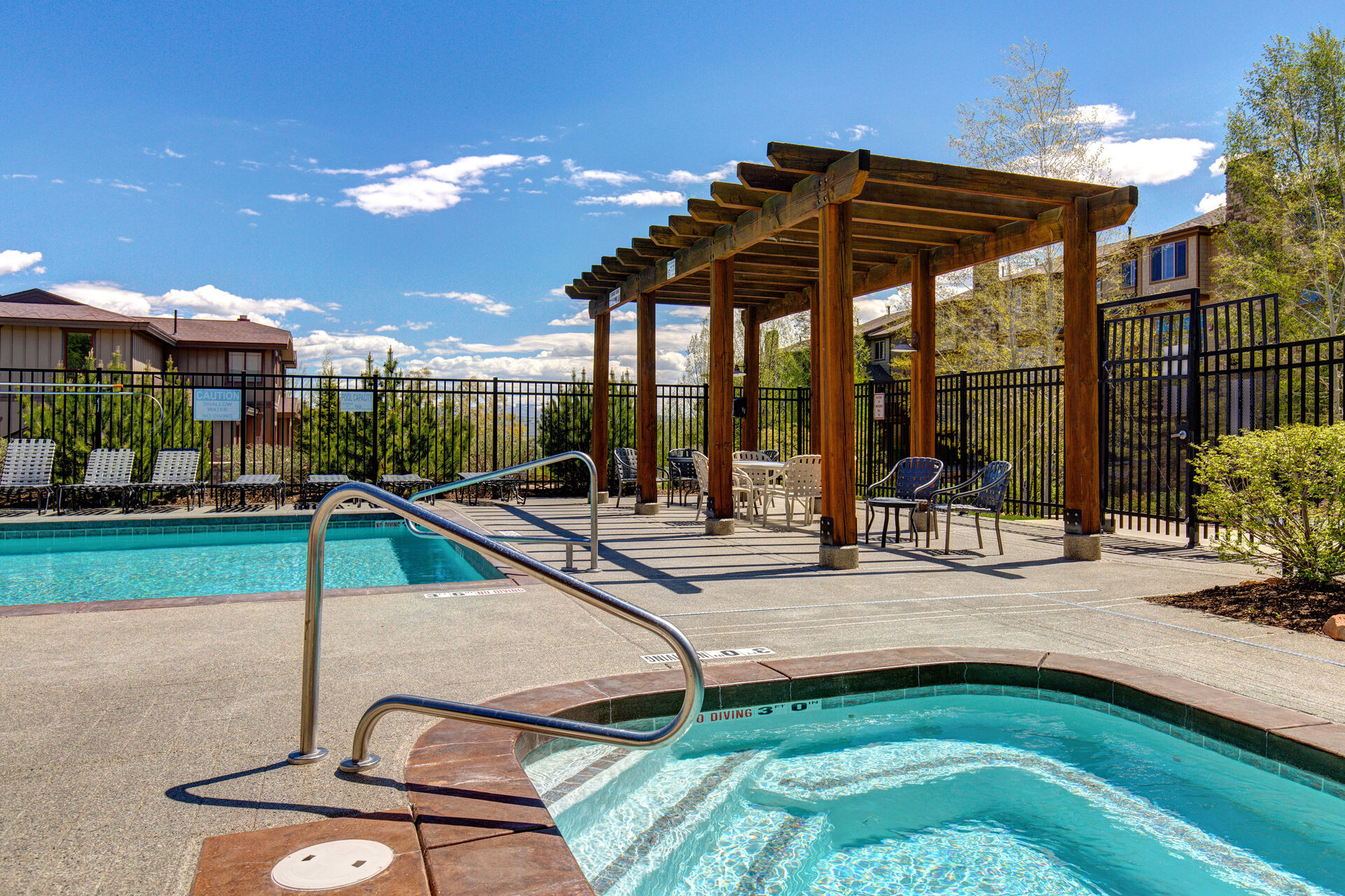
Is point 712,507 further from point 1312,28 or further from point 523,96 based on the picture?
point 1312,28

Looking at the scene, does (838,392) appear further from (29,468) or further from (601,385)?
(29,468)

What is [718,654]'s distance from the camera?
12.8 ft

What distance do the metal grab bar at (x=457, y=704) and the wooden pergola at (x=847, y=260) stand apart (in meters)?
4.74

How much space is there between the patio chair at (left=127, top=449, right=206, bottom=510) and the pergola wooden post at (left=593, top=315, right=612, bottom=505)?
19.5 ft

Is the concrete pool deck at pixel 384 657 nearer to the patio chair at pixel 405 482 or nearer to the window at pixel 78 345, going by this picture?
the patio chair at pixel 405 482

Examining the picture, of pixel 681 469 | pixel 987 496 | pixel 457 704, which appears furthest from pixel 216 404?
pixel 457 704

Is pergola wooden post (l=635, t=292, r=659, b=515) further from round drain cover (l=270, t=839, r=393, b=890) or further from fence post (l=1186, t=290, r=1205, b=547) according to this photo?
round drain cover (l=270, t=839, r=393, b=890)

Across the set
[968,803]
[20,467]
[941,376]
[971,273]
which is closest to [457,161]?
[20,467]

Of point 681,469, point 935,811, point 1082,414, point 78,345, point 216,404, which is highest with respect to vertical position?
point 78,345

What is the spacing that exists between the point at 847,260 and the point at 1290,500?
3607mm

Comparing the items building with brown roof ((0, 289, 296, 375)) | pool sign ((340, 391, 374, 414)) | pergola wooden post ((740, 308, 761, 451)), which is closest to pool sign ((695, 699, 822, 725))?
pergola wooden post ((740, 308, 761, 451))

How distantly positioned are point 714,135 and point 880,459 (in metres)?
6.75

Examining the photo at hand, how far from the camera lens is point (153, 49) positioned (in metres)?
11.1

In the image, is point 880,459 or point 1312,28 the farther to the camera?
point 1312,28
